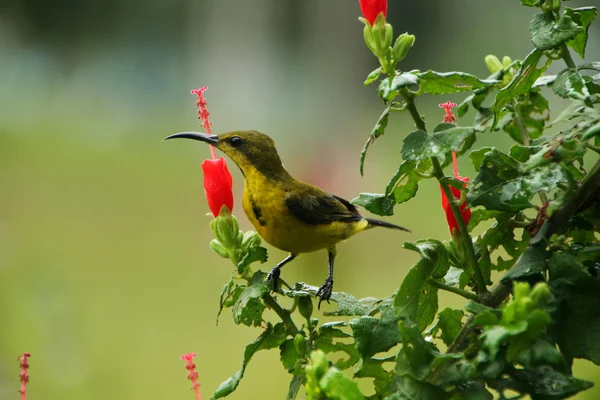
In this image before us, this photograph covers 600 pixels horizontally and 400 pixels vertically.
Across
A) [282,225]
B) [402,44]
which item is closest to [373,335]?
[402,44]

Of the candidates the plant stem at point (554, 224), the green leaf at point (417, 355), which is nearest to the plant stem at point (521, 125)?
the plant stem at point (554, 224)

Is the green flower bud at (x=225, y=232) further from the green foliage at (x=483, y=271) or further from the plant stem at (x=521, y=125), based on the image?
the plant stem at (x=521, y=125)

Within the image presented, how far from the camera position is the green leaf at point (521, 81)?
39 cm

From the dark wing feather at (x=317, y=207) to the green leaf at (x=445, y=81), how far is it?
0.91ft

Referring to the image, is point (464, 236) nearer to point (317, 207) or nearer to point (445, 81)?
point (445, 81)

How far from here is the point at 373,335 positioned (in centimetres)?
38

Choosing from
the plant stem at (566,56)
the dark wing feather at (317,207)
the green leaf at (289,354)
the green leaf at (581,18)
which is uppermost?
the green leaf at (581,18)

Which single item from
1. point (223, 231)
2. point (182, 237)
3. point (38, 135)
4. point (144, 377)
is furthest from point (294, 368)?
point (38, 135)

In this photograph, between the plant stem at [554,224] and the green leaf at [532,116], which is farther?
the green leaf at [532,116]

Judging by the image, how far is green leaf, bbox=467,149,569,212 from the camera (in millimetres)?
355

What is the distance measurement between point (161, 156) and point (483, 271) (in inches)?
84.5

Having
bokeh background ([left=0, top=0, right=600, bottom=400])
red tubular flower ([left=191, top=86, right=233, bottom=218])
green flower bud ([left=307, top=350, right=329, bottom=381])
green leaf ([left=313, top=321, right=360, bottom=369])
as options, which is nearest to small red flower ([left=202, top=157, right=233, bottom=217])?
red tubular flower ([left=191, top=86, right=233, bottom=218])

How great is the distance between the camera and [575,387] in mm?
312

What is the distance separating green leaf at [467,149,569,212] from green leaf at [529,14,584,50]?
62 millimetres
